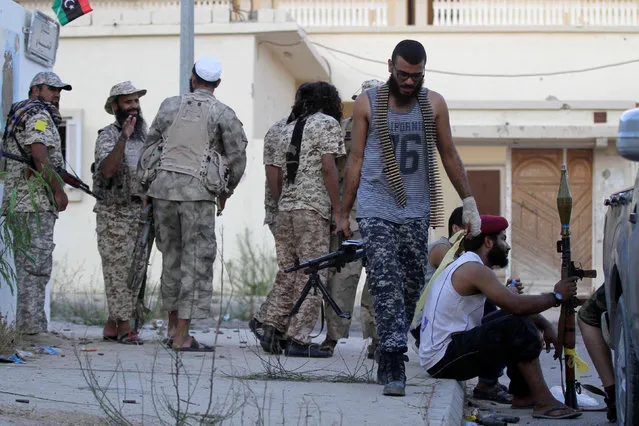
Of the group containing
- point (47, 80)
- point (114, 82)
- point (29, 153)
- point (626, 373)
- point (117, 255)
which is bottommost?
point (626, 373)

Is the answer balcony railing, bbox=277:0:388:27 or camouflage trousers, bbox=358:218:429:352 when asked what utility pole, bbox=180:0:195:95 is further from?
balcony railing, bbox=277:0:388:27

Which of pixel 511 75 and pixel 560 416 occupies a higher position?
pixel 511 75

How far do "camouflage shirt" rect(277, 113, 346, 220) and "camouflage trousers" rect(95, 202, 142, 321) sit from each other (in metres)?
1.38

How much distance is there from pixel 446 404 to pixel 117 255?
390 centimetres

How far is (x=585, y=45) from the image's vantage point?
20281 millimetres

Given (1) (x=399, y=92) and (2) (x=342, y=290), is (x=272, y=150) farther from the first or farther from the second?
(1) (x=399, y=92)

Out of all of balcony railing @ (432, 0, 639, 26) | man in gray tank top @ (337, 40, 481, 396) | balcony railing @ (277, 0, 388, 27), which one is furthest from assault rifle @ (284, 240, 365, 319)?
balcony railing @ (432, 0, 639, 26)

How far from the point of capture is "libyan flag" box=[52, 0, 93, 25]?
12148 mm

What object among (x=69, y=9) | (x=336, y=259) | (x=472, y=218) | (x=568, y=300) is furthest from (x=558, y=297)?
(x=69, y=9)

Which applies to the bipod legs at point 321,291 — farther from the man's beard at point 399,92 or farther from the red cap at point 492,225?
the man's beard at point 399,92

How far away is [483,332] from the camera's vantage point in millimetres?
6578

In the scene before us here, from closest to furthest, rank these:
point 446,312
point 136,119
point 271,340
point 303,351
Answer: point 446,312
point 303,351
point 271,340
point 136,119

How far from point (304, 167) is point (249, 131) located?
910cm

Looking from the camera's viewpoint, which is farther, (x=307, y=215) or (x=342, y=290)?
(x=342, y=290)
